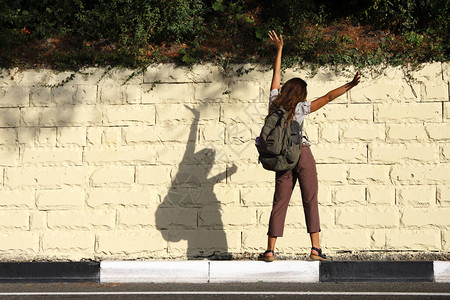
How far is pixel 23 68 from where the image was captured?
26.3 ft

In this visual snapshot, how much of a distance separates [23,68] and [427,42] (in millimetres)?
4716

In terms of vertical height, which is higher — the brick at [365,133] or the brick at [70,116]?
the brick at [70,116]

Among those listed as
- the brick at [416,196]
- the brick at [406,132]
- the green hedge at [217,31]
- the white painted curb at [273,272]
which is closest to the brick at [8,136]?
the green hedge at [217,31]

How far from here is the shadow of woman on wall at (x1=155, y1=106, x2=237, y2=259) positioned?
7473 mm

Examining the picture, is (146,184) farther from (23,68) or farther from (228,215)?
(23,68)

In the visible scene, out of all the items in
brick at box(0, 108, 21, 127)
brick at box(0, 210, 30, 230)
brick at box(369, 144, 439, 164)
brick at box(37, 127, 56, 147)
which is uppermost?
brick at box(0, 108, 21, 127)

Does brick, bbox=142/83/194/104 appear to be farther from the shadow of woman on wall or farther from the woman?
the woman

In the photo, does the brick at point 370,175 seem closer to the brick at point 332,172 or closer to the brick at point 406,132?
the brick at point 332,172

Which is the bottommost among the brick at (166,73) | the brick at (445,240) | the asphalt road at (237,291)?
the asphalt road at (237,291)

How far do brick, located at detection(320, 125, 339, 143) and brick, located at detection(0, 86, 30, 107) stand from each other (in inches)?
134

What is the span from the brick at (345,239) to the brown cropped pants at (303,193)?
3.68 feet

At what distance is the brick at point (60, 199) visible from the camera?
7.64m

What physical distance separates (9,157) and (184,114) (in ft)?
6.78

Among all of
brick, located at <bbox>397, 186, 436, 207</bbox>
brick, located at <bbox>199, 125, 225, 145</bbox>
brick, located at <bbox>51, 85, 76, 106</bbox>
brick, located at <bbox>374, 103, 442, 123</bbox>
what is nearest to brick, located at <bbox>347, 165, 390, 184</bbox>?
brick, located at <bbox>397, 186, 436, 207</bbox>
